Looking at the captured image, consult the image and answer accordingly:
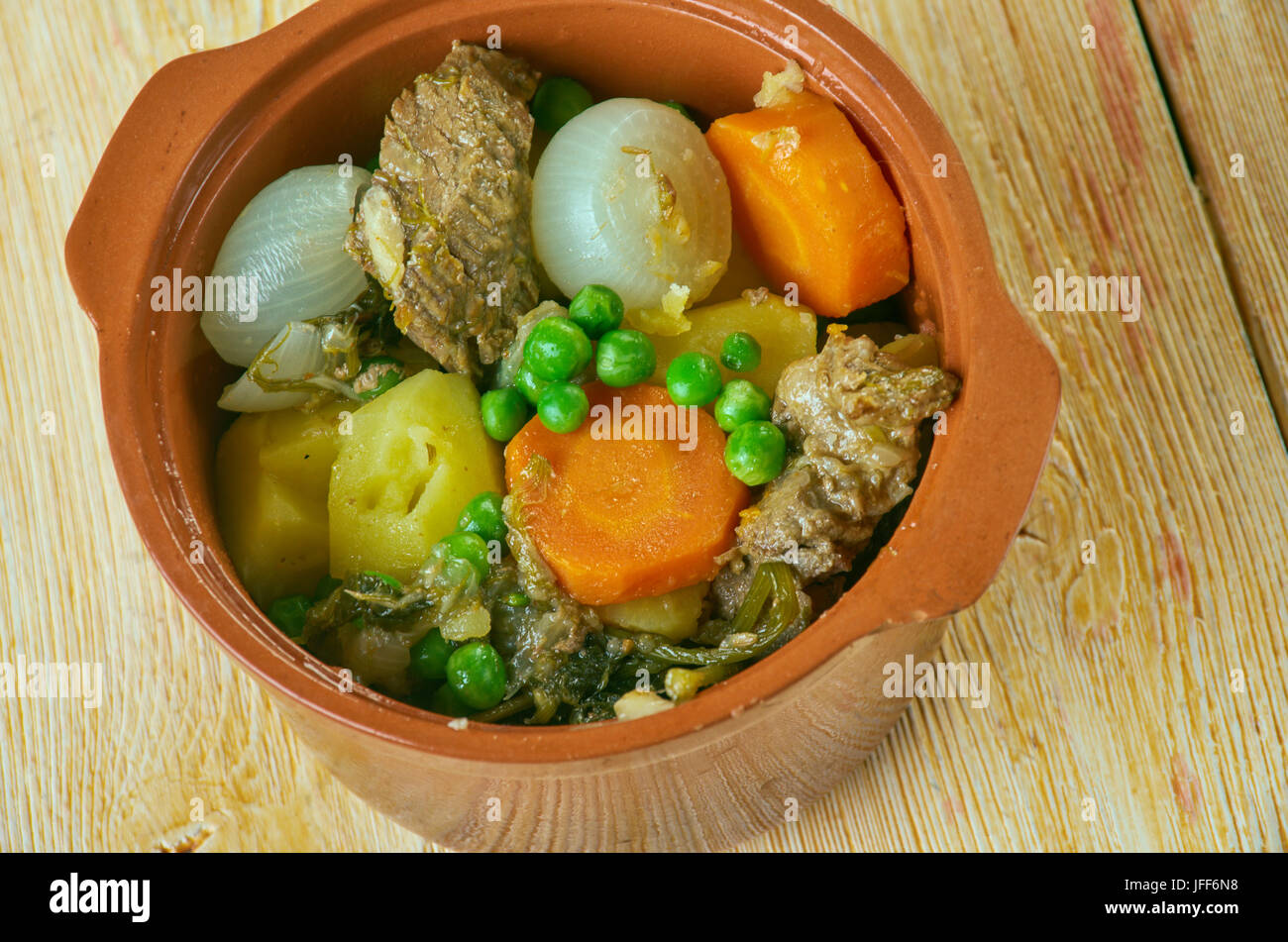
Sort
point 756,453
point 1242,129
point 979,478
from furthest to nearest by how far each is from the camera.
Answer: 1. point 1242,129
2. point 756,453
3. point 979,478

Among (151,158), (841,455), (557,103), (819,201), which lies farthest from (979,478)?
(151,158)

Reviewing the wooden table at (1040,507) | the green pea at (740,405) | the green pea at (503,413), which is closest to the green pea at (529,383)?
the green pea at (503,413)

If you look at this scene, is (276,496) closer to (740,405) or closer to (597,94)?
(740,405)

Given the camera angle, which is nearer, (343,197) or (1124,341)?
(343,197)

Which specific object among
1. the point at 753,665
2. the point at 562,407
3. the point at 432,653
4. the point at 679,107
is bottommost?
the point at 753,665

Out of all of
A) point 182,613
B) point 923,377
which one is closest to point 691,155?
point 923,377
